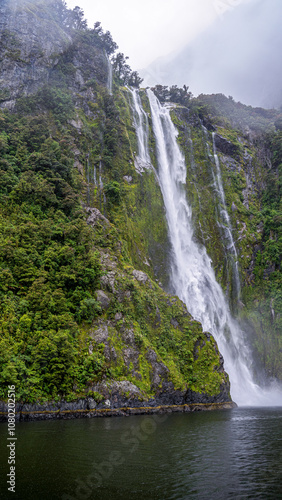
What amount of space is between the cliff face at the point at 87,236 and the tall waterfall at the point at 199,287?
2011mm

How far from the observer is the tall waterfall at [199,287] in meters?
40.3

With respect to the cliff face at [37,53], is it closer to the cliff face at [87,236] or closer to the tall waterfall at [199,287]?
the cliff face at [87,236]

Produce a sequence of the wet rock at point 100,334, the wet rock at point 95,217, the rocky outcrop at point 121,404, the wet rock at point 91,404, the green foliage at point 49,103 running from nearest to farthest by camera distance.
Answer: the rocky outcrop at point 121,404 < the wet rock at point 91,404 < the wet rock at point 100,334 < the wet rock at point 95,217 < the green foliage at point 49,103

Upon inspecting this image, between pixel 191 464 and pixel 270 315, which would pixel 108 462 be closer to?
pixel 191 464

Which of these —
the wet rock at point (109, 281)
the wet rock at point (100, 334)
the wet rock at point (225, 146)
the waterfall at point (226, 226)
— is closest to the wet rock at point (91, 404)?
the wet rock at point (100, 334)

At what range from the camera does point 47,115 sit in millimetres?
42438

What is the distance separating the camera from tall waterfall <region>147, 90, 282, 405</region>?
40344 millimetres

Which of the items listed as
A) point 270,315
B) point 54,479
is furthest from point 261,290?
point 54,479

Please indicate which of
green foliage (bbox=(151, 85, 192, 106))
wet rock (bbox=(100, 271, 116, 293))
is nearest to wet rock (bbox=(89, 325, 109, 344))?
wet rock (bbox=(100, 271, 116, 293))

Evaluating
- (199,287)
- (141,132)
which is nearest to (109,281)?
(199,287)

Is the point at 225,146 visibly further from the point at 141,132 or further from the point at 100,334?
the point at 100,334

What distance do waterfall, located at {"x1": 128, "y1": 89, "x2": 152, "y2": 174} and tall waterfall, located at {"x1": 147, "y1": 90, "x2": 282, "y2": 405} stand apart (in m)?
2.27

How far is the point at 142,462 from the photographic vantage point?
1251 centimetres

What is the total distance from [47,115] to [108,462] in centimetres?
3975
